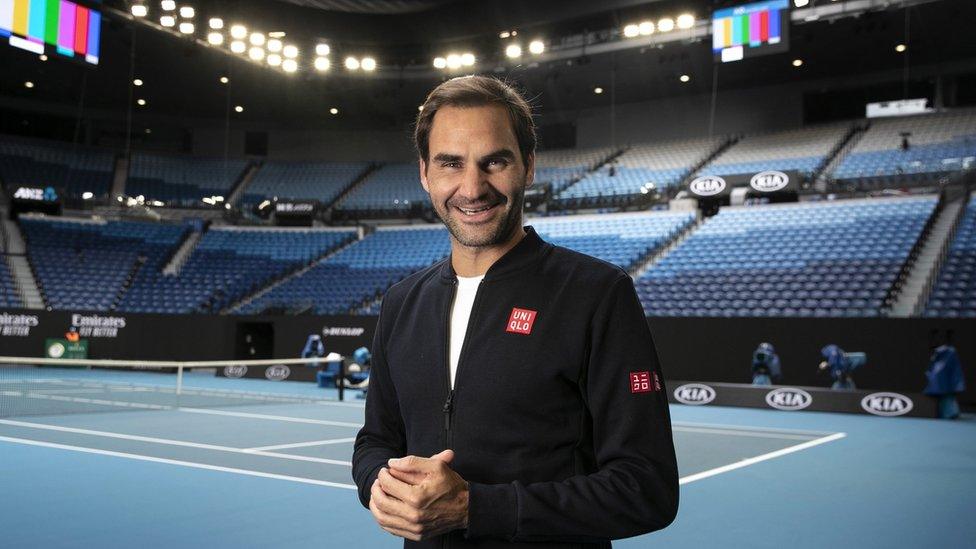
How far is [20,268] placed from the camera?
3059 cm

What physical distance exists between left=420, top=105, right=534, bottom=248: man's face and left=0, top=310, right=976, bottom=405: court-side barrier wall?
17.8 meters

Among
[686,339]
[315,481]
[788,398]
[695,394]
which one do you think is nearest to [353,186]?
[686,339]

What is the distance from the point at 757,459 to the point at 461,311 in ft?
29.2

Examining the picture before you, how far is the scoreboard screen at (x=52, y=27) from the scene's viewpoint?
81.4 ft

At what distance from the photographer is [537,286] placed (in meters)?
2.12

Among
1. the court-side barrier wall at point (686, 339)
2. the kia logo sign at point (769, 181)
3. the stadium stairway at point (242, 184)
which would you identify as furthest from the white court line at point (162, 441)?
the stadium stairway at point (242, 184)

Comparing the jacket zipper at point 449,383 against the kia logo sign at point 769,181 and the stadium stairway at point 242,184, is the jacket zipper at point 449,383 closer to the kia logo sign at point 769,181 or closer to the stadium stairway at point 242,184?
the kia logo sign at point 769,181

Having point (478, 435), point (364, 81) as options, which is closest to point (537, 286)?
point (478, 435)

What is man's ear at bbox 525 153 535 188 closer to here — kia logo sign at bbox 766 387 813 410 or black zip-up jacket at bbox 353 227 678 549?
black zip-up jacket at bbox 353 227 678 549

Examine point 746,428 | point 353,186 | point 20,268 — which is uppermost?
point 353,186

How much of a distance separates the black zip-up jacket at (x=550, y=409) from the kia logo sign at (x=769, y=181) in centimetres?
2679

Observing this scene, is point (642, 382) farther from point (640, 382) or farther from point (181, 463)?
point (181, 463)

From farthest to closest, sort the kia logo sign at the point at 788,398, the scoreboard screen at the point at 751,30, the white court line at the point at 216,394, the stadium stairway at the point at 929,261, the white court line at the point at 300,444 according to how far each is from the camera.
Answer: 1. the scoreboard screen at the point at 751,30
2. the stadium stairway at the point at 929,261
3. the kia logo sign at the point at 788,398
4. the white court line at the point at 216,394
5. the white court line at the point at 300,444

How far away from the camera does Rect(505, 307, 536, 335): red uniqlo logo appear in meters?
2.05
